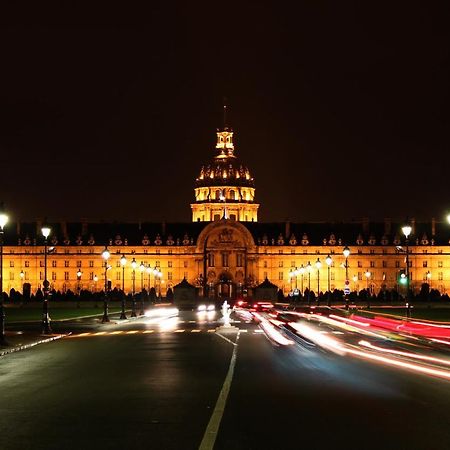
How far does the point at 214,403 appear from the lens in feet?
58.7

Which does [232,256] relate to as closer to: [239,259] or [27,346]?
[239,259]

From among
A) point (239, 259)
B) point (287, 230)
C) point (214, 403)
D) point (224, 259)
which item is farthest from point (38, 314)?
point (287, 230)

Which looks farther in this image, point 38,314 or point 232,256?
point 232,256

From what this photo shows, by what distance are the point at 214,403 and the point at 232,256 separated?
167508mm

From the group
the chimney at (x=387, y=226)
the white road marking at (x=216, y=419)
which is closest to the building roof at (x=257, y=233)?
the chimney at (x=387, y=226)

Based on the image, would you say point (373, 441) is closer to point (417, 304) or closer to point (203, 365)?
point (203, 365)

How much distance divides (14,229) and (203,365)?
561ft

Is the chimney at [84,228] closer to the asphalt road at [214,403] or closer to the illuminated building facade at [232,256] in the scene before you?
the illuminated building facade at [232,256]

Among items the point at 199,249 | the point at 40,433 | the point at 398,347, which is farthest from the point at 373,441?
the point at 199,249

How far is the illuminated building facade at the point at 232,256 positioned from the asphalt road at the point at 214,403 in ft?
512

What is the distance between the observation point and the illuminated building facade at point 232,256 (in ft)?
609

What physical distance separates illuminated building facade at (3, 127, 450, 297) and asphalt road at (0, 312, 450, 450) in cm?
15594

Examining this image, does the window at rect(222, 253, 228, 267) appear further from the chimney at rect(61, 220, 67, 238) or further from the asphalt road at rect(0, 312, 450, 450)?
the asphalt road at rect(0, 312, 450, 450)

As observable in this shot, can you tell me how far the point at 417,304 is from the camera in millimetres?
118688
